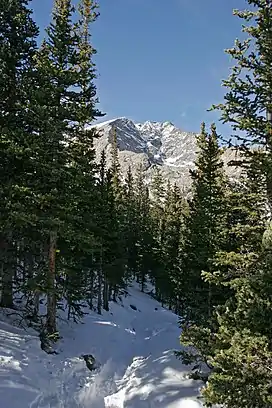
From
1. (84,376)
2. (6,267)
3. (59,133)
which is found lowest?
(84,376)

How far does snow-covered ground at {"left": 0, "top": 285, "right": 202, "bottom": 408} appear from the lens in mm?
9398

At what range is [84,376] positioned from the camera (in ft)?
39.5

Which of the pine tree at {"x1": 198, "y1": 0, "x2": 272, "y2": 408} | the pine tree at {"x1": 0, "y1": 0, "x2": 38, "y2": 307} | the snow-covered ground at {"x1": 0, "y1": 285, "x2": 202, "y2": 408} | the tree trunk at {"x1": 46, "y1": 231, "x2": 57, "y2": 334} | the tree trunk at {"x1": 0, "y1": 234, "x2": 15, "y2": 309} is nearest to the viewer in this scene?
the pine tree at {"x1": 198, "y1": 0, "x2": 272, "y2": 408}

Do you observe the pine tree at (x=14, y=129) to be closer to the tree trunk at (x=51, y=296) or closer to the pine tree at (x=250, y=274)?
the tree trunk at (x=51, y=296)

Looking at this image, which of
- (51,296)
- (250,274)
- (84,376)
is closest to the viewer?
(250,274)

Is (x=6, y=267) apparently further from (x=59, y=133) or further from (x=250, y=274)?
(x=250, y=274)

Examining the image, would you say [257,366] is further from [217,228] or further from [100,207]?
[100,207]

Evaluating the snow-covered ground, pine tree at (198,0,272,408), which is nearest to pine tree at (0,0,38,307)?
the snow-covered ground

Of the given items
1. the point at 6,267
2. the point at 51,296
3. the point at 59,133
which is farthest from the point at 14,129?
the point at 51,296

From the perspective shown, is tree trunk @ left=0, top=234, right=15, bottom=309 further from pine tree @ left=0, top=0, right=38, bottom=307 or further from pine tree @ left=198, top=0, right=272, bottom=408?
pine tree @ left=198, top=0, right=272, bottom=408

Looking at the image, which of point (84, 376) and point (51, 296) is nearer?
point (84, 376)

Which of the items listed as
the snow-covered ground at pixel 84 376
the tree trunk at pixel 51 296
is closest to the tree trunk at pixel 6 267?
the snow-covered ground at pixel 84 376

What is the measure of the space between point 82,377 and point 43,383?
2049mm

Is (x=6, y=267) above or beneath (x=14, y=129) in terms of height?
beneath
